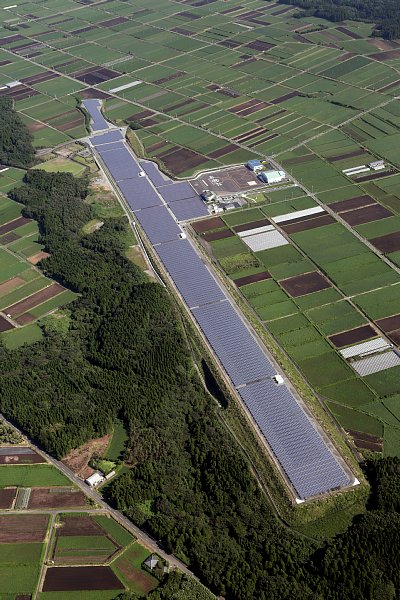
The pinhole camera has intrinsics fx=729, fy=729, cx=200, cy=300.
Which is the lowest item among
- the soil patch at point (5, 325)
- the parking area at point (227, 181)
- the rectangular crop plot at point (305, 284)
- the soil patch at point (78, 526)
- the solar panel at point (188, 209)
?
the soil patch at point (78, 526)

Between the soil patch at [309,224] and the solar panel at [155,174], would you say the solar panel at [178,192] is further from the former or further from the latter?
the soil patch at [309,224]

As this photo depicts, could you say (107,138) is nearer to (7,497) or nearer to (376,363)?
(376,363)

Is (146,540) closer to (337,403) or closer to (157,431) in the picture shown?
(157,431)

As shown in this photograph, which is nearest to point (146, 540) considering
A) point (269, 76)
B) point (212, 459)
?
point (212, 459)

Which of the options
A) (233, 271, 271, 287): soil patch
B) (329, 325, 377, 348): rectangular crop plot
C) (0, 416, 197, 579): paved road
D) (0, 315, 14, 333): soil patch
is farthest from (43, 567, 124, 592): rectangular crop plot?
(233, 271, 271, 287): soil patch

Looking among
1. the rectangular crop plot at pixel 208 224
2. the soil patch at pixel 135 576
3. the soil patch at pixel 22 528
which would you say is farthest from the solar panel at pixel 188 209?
the soil patch at pixel 135 576

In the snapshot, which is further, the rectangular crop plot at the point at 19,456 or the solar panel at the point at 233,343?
the solar panel at the point at 233,343

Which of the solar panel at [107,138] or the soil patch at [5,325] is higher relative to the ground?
the solar panel at [107,138]
